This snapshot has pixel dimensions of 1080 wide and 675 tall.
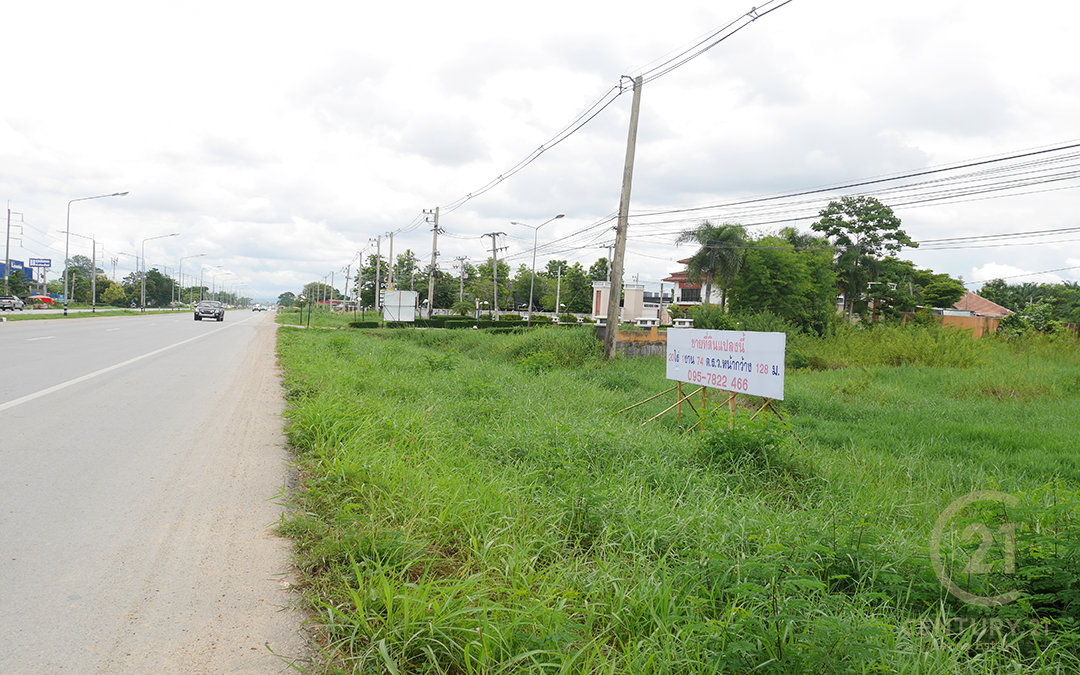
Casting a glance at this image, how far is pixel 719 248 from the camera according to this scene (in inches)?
1467

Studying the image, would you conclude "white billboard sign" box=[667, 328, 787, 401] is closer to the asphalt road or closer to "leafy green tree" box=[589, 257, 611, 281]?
the asphalt road

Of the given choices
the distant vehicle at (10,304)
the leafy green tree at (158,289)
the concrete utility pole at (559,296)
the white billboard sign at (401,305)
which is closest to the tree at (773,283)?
the white billboard sign at (401,305)

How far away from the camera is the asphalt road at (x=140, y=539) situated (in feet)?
8.55

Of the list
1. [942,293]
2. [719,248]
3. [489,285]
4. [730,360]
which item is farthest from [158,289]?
[730,360]

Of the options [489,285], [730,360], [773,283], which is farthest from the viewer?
[489,285]

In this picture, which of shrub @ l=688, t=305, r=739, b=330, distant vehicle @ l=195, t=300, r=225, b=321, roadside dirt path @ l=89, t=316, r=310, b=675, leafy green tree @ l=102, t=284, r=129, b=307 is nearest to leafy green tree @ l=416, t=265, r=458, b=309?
distant vehicle @ l=195, t=300, r=225, b=321

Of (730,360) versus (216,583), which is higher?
(730,360)

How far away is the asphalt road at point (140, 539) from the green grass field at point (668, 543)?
29 cm

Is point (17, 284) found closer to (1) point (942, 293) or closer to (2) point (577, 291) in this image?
(2) point (577, 291)

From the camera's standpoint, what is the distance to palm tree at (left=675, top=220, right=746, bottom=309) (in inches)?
1463

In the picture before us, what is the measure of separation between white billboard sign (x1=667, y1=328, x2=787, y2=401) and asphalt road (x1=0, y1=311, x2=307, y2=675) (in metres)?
5.47

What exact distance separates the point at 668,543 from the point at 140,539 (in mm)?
3291

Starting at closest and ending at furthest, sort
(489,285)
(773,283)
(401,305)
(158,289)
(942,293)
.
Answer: (773,283)
(401,305)
(942,293)
(489,285)
(158,289)
